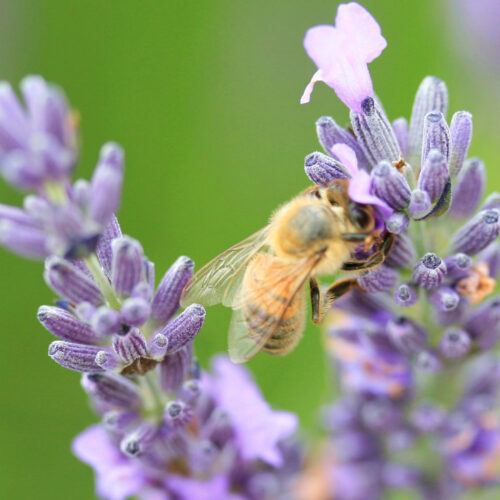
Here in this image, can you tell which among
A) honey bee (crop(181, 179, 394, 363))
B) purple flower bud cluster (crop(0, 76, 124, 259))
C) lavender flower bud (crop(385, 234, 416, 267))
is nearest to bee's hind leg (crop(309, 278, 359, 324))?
honey bee (crop(181, 179, 394, 363))

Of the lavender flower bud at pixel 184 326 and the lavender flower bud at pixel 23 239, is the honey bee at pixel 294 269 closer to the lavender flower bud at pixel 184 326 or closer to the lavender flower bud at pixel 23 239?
the lavender flower bud at pixel 184 326

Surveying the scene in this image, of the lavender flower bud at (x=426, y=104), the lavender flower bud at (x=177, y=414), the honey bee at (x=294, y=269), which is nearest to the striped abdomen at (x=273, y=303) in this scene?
the honey bee at (x=294, y=269)

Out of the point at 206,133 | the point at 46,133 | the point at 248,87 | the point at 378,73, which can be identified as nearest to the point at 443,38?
the point at 378,73

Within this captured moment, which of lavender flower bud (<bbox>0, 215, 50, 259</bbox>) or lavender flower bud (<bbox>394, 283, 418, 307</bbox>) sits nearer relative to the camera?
lavender flower bud (<bbox>0, 215, 50, 259</bbox>)

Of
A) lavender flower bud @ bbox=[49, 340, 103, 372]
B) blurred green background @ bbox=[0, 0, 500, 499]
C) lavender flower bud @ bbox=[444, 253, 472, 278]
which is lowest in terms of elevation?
lavender flower bud @ bbox=[49, 340, 103, 372]

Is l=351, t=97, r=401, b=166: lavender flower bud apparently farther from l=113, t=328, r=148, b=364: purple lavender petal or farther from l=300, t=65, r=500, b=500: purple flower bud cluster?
l=113, t=328, r=148, b=364: purple lavender petal

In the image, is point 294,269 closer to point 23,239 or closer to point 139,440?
point 139,440

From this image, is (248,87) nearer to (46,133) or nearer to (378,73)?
(378,73)

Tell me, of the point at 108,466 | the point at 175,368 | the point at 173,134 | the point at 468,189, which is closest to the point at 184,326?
the point at 175,368
